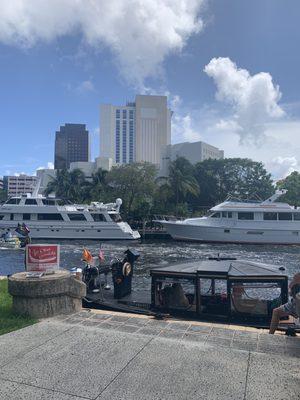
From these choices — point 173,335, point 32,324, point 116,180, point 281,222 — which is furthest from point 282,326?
point 116,180

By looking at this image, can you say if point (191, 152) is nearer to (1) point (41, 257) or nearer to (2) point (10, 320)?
(1) point (41, 257)

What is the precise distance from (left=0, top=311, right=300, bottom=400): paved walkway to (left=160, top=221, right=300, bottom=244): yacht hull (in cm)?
3874

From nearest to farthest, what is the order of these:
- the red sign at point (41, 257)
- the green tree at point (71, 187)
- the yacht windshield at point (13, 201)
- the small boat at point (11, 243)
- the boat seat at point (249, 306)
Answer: the red sign at point (41, 257) → the boat seat at point (249, 306) → the small boat at point (11, 243) → the yacht windshield at point (13, 201) → the green tree at point (71, 187)

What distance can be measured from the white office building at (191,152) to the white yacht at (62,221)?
Answer: 193 feet

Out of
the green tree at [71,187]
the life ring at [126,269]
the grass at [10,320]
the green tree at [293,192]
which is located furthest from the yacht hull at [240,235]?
the grass at [10,320]

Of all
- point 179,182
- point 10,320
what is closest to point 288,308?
point 10,320

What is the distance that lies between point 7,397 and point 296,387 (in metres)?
3.22

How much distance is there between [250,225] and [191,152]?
2603 inches

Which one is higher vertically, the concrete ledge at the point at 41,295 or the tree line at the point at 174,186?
the tree line at the point at 174,186

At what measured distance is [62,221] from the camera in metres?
45.6

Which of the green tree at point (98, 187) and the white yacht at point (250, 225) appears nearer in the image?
the white yacht at point (250, 225)

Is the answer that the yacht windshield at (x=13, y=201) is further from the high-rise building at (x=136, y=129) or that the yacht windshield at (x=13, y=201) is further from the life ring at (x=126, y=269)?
the high-rise building at (x=136, y=129)

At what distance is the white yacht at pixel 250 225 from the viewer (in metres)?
44.0

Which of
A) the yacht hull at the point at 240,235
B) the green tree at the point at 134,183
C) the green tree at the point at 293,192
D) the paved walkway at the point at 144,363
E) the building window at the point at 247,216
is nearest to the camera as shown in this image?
the paved walkway at the point at 144,363
